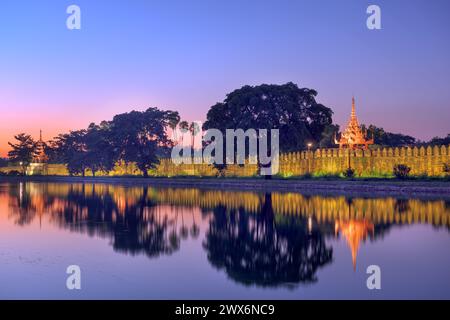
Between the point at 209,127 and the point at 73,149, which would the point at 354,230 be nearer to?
the point at 209,127

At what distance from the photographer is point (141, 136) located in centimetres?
7294

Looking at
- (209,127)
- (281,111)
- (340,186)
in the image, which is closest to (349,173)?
(340,186)

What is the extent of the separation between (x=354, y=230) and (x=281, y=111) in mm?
35187

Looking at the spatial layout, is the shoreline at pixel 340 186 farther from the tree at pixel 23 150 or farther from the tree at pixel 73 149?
the tree at pixel 23 150

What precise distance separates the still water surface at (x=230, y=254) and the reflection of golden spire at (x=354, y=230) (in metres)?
0.03

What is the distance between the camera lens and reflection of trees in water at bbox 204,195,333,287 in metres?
10.0

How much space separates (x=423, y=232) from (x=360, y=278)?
715 cm

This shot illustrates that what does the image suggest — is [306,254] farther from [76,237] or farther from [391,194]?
[391,194]

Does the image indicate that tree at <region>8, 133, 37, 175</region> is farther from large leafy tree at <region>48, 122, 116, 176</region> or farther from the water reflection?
the water reflection

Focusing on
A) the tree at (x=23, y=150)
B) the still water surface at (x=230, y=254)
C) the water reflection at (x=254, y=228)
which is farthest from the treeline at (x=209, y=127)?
the still water surface at (x=230, y=254)

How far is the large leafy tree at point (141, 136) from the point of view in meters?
71.1

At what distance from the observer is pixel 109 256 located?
1219 cm

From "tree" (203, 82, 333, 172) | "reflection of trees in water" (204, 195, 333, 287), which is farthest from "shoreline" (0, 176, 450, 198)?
"reflection of trees in water" (204, 195, 333, 287)
